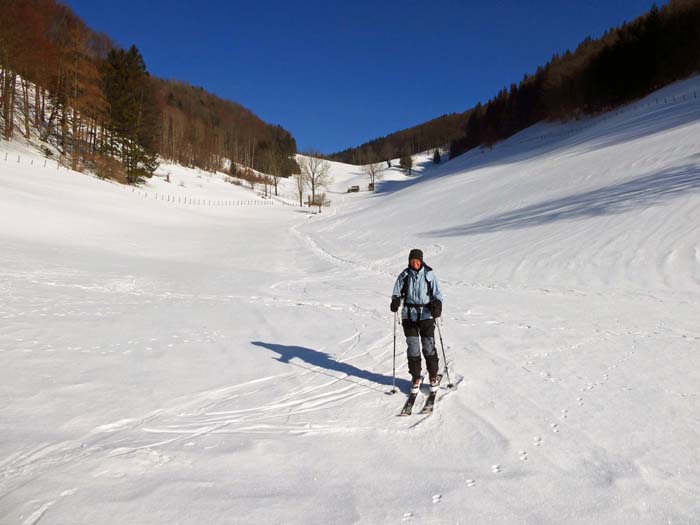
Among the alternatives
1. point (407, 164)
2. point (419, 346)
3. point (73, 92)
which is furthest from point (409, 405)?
point (407, 164)

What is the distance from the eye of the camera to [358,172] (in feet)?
386

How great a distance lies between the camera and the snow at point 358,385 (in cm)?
284

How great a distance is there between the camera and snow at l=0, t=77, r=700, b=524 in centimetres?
284

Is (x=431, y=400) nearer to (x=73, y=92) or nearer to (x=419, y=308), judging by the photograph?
(x=419, y=308)

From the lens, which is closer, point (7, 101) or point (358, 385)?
point (358, 385)

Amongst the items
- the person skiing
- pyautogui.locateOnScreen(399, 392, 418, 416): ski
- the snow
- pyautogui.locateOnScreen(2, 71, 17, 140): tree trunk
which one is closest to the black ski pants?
the person skiing

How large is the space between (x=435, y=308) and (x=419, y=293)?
27 cm

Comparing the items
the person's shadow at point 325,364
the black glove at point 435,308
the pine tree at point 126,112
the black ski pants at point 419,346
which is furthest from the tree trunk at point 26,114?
the black glove at point 435,308

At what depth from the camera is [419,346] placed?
473 centimetres

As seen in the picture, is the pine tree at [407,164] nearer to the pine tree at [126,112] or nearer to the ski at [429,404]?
the pine tree at [126,112]

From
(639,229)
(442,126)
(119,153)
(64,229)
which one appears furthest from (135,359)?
(442,126)

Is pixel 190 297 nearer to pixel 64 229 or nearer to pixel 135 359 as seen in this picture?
pixel 135 359

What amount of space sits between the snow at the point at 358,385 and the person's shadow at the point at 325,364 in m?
0.07

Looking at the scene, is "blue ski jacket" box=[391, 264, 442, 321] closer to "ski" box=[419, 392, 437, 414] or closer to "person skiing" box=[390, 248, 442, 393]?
"person skiing" box=[390, 248, 442, 393]
